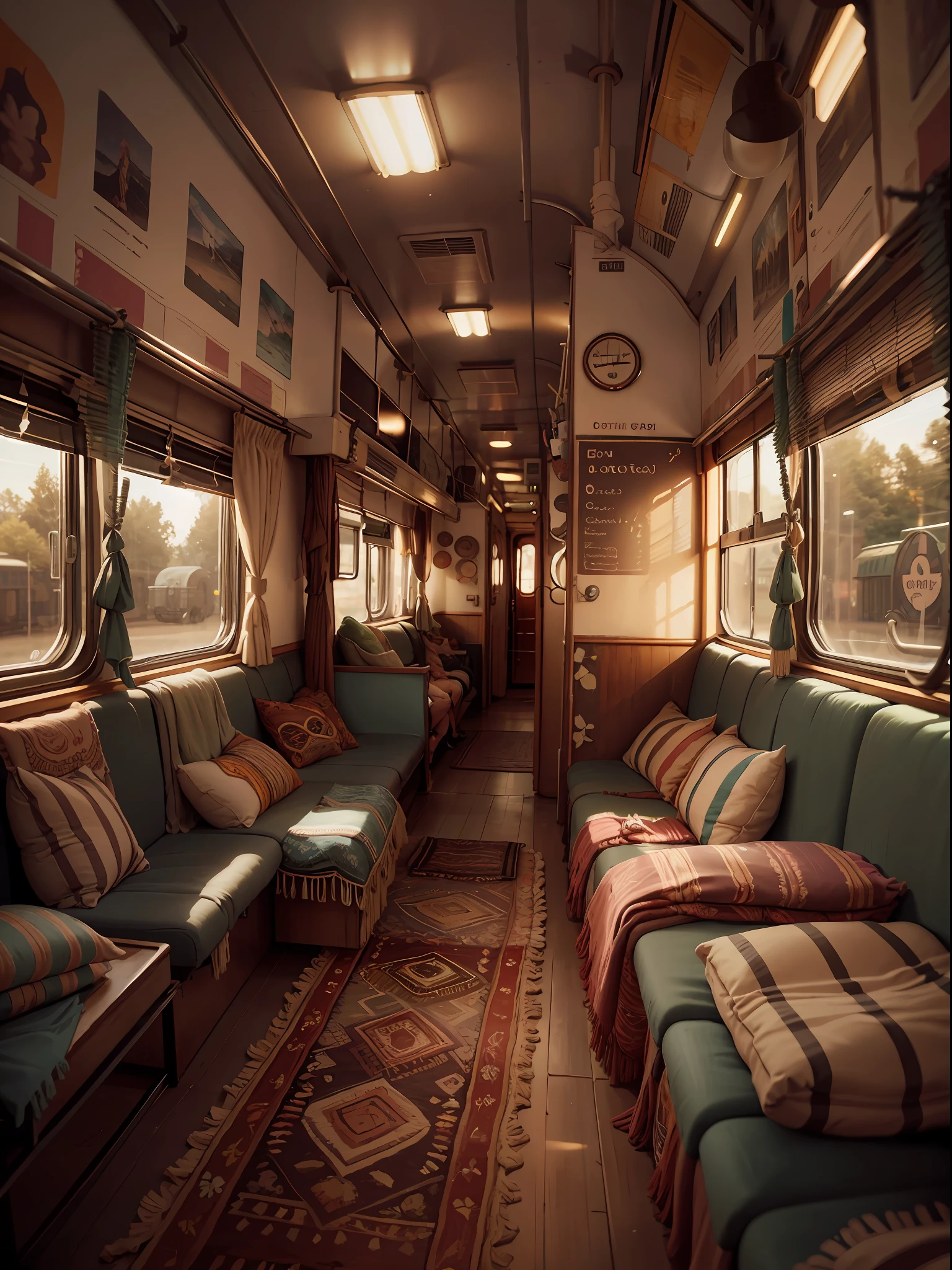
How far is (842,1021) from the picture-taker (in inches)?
52.5

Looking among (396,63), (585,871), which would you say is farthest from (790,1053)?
(396,63)

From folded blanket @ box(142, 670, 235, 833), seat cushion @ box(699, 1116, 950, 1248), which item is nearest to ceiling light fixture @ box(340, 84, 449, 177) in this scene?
folded blanket @ box(142, 670, 235, 833)

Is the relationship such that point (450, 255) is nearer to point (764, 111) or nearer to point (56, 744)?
point (764, 111)

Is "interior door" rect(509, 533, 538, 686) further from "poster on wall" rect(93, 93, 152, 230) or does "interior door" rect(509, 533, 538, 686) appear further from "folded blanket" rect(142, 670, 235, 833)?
"poster on wall" rect(93, 93, 152, 230)

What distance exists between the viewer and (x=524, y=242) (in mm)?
4430

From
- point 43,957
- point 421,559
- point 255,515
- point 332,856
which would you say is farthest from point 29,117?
point 421,559

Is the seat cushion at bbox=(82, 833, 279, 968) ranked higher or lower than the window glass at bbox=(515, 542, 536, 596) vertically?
lower

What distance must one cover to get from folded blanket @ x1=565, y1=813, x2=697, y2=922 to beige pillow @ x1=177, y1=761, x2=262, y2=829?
4.63 ft

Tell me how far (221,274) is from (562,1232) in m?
3.96

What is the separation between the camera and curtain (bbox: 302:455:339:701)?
4.79 metres

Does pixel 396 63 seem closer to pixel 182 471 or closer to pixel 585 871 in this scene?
pixel 182 471

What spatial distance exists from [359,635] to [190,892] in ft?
11.1

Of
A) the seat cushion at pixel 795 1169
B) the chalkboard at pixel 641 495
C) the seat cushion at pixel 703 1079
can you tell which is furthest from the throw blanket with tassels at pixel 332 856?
the chalkboard at pixel 641 495

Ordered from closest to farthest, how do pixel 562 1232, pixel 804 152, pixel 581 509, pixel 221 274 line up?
pixel 562 1232 < pixel 804 152 < pixel 221 274 < pixel 581 509
